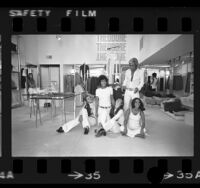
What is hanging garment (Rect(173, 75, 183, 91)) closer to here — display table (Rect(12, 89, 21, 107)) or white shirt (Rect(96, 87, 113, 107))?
white shirt (Rect(96, 87, 113, 107))

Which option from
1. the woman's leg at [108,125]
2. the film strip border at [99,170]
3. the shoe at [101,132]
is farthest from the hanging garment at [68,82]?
the film strip border at [99,170]

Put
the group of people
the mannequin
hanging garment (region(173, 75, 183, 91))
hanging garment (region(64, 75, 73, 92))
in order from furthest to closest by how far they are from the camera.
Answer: hanging garment (region(64, 75, 73, 92))
hanging garment (region(173, 75, 183, 91))
the mannequin
the group of people

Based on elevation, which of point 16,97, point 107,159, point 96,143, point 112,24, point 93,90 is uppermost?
point 112,24

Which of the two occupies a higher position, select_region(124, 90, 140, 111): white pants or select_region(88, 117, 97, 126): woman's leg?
select_region(124, 90, 140, 111): white pants

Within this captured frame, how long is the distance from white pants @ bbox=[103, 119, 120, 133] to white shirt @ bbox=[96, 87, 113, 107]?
28 cm

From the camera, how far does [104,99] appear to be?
371cm

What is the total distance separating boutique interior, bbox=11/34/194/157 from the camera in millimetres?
2967

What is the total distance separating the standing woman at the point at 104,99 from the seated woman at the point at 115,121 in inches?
3.4

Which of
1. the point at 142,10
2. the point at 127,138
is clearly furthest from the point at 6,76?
the point at 127,138

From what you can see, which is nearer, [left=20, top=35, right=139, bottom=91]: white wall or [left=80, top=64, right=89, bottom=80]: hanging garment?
[left=80, top=64, right=89, bottom=80]: hanging garment

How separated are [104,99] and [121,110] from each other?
36 centimetres

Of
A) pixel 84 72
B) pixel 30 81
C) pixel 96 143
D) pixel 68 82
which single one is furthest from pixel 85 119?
pixel 68 82

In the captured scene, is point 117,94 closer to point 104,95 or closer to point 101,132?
point 104,95

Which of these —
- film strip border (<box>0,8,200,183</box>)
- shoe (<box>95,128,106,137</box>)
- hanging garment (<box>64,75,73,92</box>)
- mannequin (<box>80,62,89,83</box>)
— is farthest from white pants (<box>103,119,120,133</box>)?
hanging garment (<box>64,75,73,92</box>)
